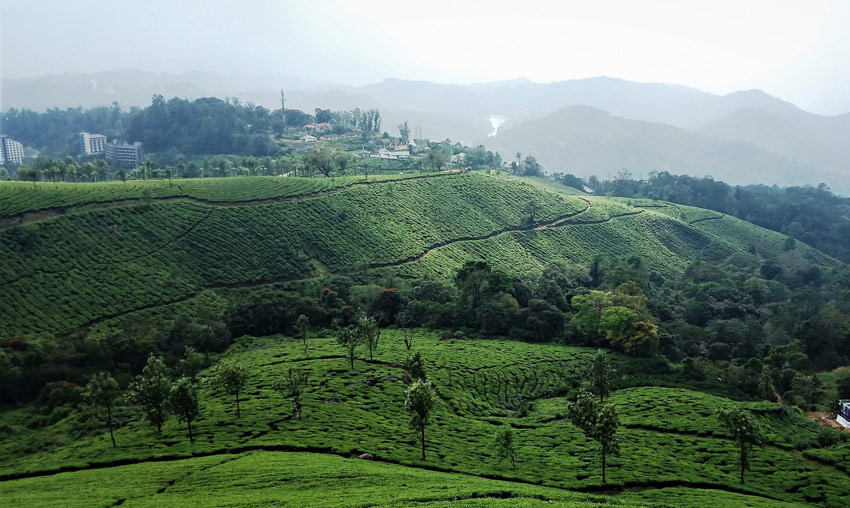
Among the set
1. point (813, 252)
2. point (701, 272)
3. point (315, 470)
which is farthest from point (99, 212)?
point (813, 252)

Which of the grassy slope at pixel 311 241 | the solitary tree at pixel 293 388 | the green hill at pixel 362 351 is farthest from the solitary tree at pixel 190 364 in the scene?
the grassy slope at pixel 311 241

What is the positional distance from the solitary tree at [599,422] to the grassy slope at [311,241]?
69108 mm

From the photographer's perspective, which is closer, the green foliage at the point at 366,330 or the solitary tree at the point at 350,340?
the solitary tree at the point at 350,340

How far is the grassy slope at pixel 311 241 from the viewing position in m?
84.8

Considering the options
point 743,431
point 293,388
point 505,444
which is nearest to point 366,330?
point 293,388

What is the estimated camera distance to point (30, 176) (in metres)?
116

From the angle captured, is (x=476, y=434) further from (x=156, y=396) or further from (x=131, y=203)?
(x=131, y=203)

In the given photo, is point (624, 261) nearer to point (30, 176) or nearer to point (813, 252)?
point (813, 252)

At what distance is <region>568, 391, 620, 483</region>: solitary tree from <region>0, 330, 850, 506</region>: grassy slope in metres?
2.40

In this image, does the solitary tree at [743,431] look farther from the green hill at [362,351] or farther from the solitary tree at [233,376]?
the solitary tree at [233,376]

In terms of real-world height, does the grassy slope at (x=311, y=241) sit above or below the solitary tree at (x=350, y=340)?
above

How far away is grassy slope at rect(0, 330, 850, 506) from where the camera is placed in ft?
143

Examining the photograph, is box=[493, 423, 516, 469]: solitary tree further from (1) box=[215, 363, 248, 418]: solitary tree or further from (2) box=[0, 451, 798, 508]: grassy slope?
(1) box=[215, 363, 248, 418]: solitary tree

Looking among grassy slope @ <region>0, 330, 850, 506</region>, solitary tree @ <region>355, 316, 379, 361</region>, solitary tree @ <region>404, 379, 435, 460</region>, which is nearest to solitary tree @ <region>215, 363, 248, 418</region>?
grassy slope @ <region>0, 330, 850, 506</region>
